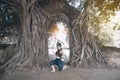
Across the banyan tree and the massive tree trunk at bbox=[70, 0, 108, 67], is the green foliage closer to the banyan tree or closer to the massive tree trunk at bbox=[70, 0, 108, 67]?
the banyan tree

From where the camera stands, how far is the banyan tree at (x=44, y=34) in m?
7.83

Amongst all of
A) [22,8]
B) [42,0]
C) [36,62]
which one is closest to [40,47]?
[36,62]

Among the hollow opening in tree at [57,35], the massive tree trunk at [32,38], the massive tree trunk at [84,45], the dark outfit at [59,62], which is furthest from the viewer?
the hollow opening in tree at [57,35]

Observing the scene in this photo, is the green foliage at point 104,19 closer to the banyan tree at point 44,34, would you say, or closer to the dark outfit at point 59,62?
the banyan tree at point 44,34

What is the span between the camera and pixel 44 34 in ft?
27.2

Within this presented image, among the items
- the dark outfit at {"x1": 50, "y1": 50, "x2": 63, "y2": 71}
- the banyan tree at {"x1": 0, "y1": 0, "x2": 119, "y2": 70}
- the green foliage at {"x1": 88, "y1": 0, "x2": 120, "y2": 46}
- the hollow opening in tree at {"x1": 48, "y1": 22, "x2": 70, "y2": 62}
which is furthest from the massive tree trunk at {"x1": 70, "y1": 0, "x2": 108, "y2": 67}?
the hollow opening in tree at {"x1": 48, "y1": 22, "x2": 70, "y2": 62}

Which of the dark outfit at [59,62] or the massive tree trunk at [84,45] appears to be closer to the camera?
the dark outfit at [59,62]

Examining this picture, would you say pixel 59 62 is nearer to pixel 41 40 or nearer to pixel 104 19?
pixel 41 40

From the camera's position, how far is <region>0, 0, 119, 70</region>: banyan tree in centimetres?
783

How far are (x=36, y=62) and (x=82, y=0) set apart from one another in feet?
13.4

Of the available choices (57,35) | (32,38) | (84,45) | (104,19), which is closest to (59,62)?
(32,38)

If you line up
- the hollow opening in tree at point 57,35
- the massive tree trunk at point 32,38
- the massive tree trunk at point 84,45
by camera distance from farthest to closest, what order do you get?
the hollow opening in tree at point 57,35
the massive tree trunk at point 84,45
the massive tree trunk at point 32,38

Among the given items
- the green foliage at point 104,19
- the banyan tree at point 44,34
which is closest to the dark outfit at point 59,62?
the banyan tree at point 44,34

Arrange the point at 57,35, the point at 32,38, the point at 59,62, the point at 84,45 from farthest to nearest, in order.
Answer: the point at 57,35, the point at 84,45, the point at 32,38, the point at 59,62
